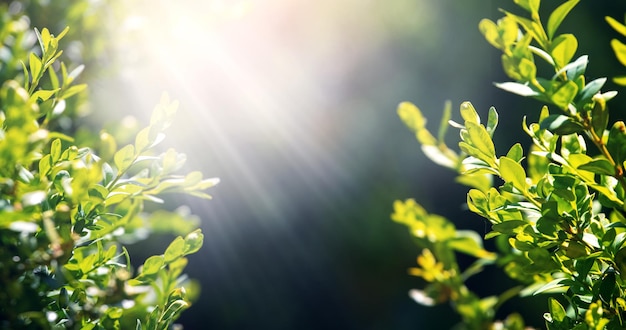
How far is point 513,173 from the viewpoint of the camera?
0.64 m

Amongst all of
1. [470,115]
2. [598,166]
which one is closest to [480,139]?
[470,115]

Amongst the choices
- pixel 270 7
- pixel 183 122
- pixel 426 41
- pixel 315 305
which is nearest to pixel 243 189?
pixel 183 122

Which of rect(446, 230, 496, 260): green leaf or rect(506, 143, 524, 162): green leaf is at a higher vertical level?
rect(506, 143, 524, 162): green leaf

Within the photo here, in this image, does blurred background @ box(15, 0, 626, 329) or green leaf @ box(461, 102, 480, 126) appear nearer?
green leaf @ box(461, 102, 480, 126)

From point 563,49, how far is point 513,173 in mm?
213

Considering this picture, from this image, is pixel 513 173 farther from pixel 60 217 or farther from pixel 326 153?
pixel 326 153

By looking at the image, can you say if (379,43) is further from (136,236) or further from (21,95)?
(21,95)

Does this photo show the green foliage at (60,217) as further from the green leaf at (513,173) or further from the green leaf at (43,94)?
the green leaf at (513,173)

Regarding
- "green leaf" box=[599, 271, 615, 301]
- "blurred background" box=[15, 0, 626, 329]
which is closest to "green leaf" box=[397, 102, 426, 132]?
"green leaf" box=[599, 271, 615, 301]

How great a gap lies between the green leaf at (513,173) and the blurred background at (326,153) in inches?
96.6

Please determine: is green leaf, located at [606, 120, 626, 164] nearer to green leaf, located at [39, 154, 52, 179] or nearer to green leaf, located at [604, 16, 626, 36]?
green leaf, located at [604, 16, 626, 36]

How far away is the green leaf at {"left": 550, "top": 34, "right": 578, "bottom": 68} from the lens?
71 cm

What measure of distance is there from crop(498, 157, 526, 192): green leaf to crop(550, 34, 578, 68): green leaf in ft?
0.62

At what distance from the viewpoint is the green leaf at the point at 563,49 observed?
2.35 ft
